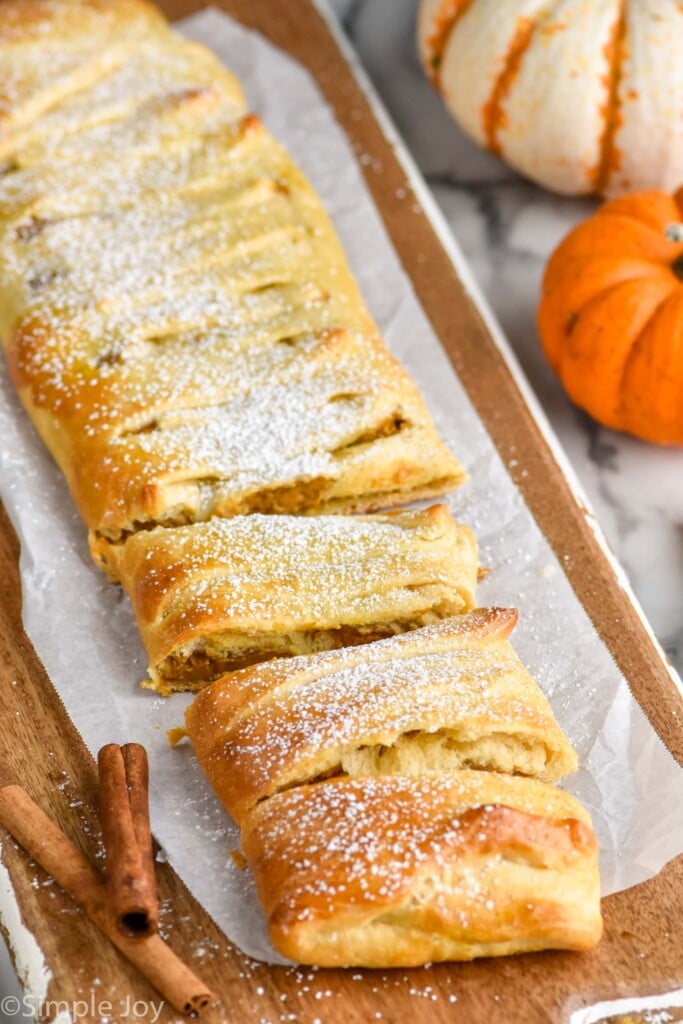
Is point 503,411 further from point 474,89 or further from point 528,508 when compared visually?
point 474,89

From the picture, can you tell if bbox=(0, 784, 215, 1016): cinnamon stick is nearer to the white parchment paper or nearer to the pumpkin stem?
the white parchment paper

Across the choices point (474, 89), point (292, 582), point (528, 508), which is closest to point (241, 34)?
point (474, 89)

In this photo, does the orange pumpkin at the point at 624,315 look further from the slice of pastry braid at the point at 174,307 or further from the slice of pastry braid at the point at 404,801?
the slice of pastry braid at the point at 404,801

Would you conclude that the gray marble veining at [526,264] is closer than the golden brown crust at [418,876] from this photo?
No

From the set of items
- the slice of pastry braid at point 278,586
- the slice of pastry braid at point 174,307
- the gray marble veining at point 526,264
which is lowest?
the gray marble veining at point 526,264

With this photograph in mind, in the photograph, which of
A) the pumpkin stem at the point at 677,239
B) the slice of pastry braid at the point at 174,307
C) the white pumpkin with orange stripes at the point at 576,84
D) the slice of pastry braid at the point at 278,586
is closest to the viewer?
the slice of pastry braid at the point at 278,586

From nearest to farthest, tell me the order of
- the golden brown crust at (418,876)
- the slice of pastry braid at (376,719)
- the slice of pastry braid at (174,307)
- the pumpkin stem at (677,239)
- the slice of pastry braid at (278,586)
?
the golden brown crust at (418,876) < the slice of pastry braid at (376,719) < the slice of pastry braid at (278,586) < the slice of pastry braid at (174,307) < the pumpkin stem at (677,239)

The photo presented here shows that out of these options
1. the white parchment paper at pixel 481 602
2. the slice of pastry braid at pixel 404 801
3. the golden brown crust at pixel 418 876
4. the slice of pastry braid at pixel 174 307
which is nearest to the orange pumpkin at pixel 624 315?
the white parchment paper at pixel 481 602


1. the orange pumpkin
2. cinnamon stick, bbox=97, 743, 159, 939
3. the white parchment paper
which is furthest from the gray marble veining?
cinnamon stick, bbox=97, 743, 159, 939
